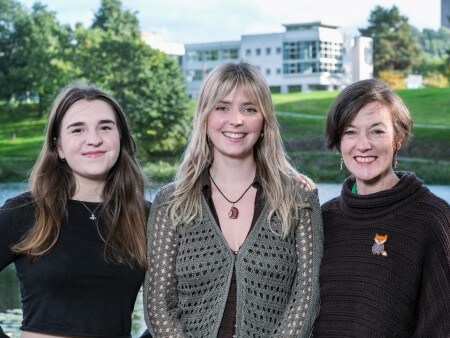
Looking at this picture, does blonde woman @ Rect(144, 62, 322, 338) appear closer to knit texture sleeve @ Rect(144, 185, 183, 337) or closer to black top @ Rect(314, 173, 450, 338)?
knit texture sleeve @ Rect(144, 185, 183, 337)

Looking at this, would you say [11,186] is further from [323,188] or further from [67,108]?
[67,108]

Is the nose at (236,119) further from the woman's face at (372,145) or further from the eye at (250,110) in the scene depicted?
the woman's face at (372,145)

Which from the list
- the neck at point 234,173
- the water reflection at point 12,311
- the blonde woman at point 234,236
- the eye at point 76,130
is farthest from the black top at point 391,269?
the water reflection at point 12,311

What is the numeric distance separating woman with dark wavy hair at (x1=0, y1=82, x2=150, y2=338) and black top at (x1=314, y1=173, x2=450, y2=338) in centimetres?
77

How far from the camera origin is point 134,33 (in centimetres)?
3459

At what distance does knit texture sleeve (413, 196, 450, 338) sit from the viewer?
2771 mm

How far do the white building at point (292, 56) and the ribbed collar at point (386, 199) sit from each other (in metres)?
47.3

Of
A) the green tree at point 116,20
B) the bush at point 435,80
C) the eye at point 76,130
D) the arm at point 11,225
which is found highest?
the green tree at point 116,20

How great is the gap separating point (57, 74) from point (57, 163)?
101ft

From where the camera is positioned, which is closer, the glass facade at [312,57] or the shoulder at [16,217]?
the shoulder at [16,217]

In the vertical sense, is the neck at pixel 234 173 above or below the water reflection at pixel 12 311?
above

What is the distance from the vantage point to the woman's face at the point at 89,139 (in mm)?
2996

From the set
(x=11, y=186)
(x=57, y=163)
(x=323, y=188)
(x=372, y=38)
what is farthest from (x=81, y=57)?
(x=57, y=163)

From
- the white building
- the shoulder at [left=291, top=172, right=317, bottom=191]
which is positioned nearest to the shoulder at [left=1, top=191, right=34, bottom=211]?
the shoulder at [left=291, top=172, right=317, bottom=191]
